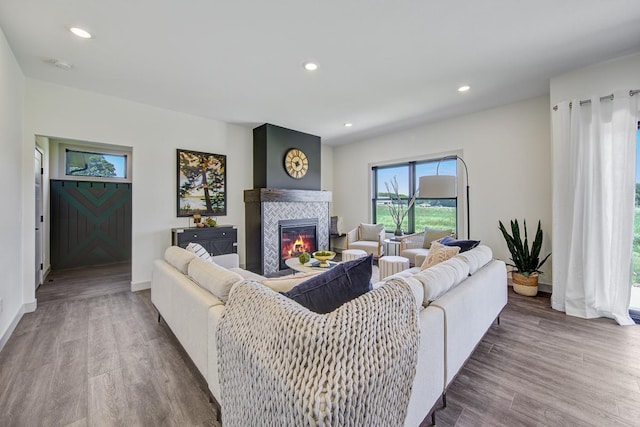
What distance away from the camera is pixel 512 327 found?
264 cm

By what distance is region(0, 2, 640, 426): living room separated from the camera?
2666 mm

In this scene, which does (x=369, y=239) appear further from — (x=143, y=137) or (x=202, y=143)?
(x=143, y=137)

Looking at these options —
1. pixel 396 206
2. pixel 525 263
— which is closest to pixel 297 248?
pixel 396 206

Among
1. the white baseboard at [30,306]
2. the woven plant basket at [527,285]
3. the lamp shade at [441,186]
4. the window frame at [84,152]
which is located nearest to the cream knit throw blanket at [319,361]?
the lamp shade at [441,186]

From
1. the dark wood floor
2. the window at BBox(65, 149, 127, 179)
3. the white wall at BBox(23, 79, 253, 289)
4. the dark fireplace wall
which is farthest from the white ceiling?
the dark wood floor

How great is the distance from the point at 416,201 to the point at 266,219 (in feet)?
9.57

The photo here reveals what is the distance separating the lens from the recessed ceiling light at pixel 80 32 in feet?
7.31

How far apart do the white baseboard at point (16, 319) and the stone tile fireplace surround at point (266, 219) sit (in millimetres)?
2669

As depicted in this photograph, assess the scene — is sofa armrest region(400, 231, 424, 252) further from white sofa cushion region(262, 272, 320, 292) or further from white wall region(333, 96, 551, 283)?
white sofa cushion region(262, 272, 320, 292)

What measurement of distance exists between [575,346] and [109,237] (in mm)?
7227

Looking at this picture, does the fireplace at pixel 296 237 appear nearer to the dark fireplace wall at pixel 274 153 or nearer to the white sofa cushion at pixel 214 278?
the dark fireplace wall at pixel 274 153

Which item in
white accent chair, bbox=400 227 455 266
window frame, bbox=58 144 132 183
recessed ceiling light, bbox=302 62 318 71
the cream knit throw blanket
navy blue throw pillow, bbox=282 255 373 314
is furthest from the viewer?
window frame, bbox=58 144 132 183

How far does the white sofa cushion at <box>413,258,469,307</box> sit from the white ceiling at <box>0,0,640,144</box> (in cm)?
190

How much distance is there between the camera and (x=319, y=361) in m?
0.91
